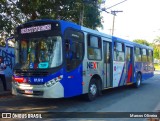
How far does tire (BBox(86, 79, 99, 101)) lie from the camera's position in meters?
11.7

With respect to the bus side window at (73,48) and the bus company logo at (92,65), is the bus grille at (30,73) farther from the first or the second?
the bus company logo at (92,65)

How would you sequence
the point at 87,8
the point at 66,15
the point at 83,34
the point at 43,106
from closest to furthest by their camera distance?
the point at 43,106
the point at 83,34
the point at 66,15
the point at 87,8

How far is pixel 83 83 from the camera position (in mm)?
11094

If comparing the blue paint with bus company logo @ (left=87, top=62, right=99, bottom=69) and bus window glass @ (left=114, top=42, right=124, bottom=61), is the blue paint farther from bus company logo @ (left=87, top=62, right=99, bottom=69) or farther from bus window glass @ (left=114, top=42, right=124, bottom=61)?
bus window glass @ (left=114, top=42, right=124, bottom=61)

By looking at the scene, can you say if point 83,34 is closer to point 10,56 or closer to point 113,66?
point 113,66

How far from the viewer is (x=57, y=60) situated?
9766 mm

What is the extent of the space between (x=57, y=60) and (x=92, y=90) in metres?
2.80

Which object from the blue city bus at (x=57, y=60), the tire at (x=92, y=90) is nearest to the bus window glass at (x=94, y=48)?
the blue city bus at (x=57, y=60)

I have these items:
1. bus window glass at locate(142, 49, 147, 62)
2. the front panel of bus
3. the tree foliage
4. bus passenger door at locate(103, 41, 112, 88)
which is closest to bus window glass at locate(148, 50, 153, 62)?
bus window glass at locate(142, 49, 147, 62)

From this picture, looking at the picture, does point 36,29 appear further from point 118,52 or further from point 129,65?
point 129,65

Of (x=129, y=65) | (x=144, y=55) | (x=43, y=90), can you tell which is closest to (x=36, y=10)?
(x=129, y=65)

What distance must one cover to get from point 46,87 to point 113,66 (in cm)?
508

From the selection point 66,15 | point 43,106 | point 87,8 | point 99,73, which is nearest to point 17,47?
point 43,106

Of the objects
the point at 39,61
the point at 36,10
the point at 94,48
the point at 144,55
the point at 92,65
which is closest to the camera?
the point at 39,61
